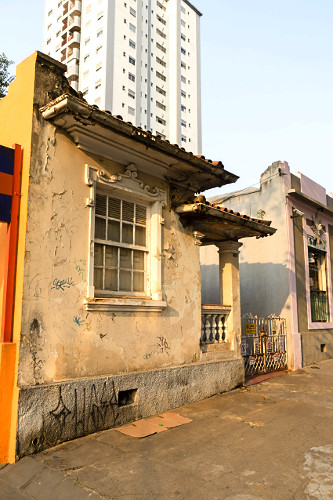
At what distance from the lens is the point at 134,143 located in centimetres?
→ 567

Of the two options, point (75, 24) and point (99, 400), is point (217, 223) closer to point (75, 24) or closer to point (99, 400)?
point (99, 400)

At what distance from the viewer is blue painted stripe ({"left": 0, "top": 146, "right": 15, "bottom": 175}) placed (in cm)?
476

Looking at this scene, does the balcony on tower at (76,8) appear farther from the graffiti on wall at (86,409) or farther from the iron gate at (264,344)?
the graffiti on wall at (86,409)

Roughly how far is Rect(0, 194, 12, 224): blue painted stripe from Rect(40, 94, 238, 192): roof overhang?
3.97 feet

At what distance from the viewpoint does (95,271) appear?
5652 mm

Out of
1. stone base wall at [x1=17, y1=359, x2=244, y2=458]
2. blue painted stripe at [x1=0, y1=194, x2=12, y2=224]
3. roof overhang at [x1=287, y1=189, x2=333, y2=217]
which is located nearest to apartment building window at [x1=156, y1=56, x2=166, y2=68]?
roof overhang at [x1=287, y1=189, x2=333, y2=217]

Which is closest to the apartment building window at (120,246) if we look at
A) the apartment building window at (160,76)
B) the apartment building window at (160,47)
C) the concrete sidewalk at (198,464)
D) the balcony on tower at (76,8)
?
the concrete sidewalk at (198,464)

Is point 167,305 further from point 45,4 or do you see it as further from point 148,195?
point 45,4

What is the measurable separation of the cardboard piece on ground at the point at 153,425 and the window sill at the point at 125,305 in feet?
5.35

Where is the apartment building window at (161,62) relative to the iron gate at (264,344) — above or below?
above

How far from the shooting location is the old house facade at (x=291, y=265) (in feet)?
36.2

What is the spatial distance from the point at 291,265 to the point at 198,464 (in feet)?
25.8

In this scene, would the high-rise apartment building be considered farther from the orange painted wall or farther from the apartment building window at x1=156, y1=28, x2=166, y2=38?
the orange painted wall

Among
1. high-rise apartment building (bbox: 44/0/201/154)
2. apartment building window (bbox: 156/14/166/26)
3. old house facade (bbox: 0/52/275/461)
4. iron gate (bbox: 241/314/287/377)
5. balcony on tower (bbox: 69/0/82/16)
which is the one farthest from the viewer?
apartment building window (bbox: 156/14/166/26)
